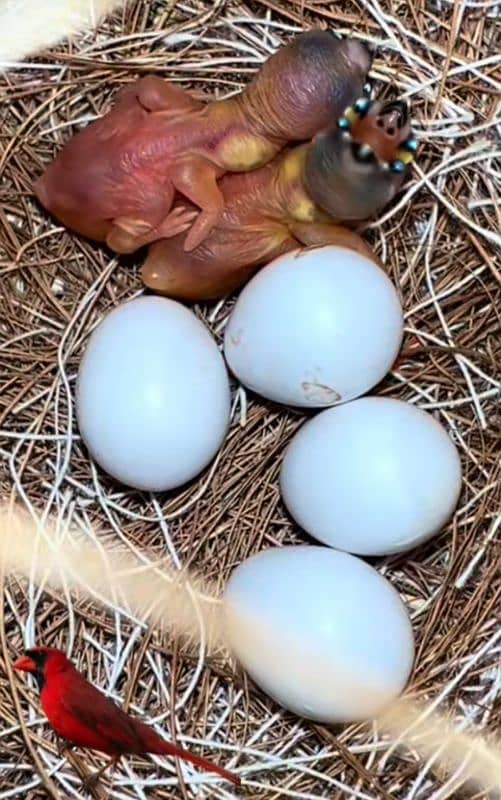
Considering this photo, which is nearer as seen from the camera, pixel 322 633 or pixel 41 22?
pixel 322 633

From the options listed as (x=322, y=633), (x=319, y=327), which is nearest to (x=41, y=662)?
(x=322, y=633)

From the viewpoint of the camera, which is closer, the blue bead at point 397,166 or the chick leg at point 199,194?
the blue bead at point 397,166

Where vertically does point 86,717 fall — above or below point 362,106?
below

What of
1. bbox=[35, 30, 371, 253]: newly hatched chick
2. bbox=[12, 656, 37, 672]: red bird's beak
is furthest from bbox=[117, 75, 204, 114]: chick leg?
bbox=[12, 656, 37, 672]: red bird's beak

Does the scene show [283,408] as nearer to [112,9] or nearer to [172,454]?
[172,454]

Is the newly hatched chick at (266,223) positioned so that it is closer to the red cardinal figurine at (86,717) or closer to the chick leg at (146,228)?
the chick leg at (146,228)

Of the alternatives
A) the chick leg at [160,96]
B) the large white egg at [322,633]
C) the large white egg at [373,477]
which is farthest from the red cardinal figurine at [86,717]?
the chick leg at [160,96]

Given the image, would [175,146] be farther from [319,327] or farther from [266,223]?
[319,327]
